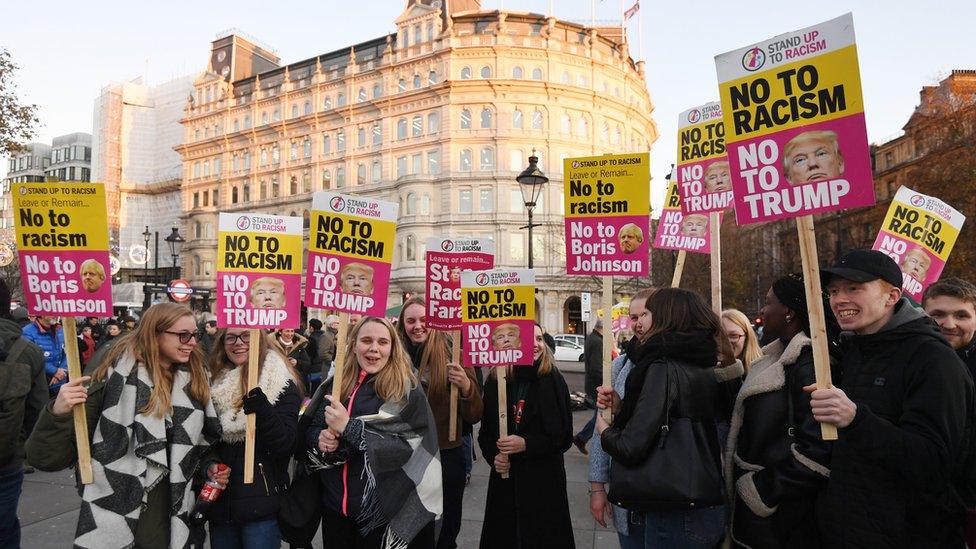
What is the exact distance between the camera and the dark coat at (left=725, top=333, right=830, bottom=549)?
2.98 m

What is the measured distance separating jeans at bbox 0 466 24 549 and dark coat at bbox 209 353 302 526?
140 cm

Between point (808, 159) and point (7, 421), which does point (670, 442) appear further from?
point (7, 421)

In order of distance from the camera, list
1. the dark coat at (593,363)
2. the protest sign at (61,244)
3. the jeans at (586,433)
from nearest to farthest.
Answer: the protest sign at (61,244)
the jeans at (586,433)
the dark coat at (593,363)

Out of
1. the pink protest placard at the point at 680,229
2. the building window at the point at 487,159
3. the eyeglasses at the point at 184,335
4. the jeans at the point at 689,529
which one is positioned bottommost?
the jeans at the point at 689,529

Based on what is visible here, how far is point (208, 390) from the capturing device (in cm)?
376

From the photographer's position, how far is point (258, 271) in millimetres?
4359

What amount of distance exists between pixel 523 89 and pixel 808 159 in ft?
158

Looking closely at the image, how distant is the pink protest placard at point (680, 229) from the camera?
23.7ft

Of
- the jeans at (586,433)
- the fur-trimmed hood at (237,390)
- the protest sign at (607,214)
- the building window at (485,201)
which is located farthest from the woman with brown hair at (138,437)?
the building window at (485,201)

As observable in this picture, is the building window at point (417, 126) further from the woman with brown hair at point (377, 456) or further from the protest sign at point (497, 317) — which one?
the woman with brown hair at point (377, 456)

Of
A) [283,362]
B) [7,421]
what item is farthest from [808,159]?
[7,421]

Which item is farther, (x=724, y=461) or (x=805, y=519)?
(x=724, y=461)

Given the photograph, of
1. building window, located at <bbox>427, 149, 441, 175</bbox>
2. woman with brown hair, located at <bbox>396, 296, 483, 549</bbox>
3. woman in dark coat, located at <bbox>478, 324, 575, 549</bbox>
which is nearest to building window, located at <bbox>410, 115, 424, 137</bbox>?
building window, located at <bbox>427, 149, 441, 175</bbox>

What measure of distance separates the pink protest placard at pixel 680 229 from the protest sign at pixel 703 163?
0.24 metres
